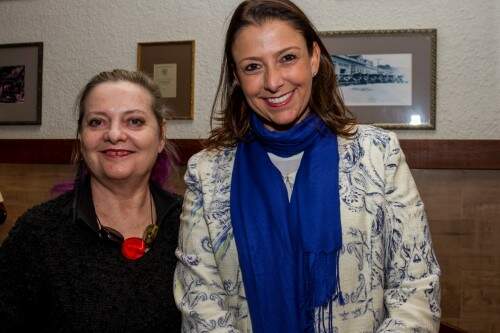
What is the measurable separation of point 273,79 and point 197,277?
547mm

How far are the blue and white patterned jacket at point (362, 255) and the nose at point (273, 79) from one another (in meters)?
0.23

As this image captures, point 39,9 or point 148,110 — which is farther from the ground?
point 39,9

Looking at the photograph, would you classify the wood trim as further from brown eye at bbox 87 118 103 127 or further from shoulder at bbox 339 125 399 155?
shoulder at bbox 339 125 399 155

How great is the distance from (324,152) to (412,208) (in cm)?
26

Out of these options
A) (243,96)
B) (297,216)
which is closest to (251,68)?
(243,96)

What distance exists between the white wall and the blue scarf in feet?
4.07

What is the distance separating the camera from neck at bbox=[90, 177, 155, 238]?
5.07ft

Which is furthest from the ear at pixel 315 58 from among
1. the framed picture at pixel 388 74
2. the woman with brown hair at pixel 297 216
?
the framed picture at pixel 388 74

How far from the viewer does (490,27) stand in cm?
235

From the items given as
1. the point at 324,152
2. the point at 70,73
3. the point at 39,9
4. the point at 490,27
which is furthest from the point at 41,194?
the point at 490,27

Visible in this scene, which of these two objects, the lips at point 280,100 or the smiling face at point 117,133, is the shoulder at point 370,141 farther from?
the smiling face at point 117,133

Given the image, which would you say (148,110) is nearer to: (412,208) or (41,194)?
(412,208)

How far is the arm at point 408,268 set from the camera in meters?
1.18

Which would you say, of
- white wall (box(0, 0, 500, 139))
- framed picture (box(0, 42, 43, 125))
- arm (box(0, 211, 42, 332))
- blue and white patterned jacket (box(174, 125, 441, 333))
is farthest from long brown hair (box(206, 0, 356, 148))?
framed picture (box(0, 42, 43, 125))
